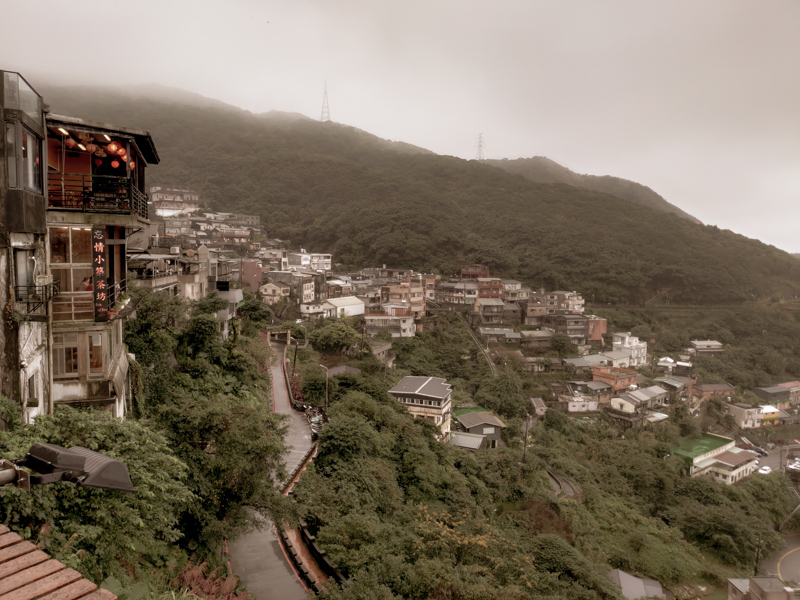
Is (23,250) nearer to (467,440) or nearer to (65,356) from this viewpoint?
(65,356)

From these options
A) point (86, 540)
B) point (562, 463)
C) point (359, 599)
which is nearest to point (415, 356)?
point (562, 463)

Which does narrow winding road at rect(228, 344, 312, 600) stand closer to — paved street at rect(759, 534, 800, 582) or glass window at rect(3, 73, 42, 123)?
glass window at rect(3, 73, 42, 123)

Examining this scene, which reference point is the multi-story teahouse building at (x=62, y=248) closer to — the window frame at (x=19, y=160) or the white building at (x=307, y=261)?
the window frame at (x=19, y=160)

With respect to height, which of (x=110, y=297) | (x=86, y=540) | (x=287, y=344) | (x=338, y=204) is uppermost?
(x=338, y=204)

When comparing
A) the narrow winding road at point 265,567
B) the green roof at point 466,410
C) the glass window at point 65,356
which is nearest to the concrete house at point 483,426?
the green roof at point 466,410

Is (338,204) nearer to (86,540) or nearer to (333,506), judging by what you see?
(333,506)

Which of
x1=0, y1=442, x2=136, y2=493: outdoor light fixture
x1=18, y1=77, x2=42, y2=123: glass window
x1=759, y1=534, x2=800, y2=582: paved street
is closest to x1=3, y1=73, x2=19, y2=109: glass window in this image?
x1=18, y1=77, x2=42, y2=123: glass window

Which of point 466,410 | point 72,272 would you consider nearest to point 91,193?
point 72,272
